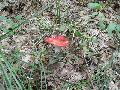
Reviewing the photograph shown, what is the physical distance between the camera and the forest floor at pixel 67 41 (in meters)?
3.29

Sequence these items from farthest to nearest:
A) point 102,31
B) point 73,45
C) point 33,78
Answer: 1. point 102,31
2. point 73,45
3. point 33,78

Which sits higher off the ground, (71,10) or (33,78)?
(71,10)

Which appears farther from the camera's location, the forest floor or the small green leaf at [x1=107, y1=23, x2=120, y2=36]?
the small green leaf at [x1=107, y1=23, x2=120, y2=36]

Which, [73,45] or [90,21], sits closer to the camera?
[73,45]

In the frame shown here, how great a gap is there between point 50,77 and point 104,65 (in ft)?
2.30

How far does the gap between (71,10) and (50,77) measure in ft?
4.70

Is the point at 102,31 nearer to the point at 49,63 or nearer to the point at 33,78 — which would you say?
the point at 49,63

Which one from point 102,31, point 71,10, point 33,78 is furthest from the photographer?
point 71,10

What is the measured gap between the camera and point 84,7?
177 inches

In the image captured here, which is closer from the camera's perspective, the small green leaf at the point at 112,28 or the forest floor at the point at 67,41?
the forest floor at the point at 67,41

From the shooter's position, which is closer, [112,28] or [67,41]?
[67,41]

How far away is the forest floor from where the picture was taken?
329cm

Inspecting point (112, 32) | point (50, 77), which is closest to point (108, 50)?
point (112, 32)

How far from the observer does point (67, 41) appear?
347 cm
